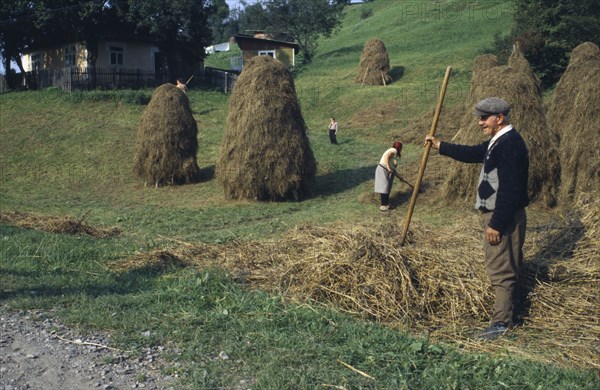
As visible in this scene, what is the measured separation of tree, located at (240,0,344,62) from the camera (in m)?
48.3

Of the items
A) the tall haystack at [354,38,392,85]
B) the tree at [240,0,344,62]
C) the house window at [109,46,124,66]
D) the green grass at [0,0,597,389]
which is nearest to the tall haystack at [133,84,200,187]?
the green grass at [0,0,597,389]

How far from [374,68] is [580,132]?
20600mm

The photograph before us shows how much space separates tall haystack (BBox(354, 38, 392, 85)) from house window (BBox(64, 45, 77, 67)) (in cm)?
1541

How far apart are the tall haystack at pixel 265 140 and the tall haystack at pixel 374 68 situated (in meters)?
18.1

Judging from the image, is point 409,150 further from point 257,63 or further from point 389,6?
point 389,6

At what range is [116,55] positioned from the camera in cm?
3569

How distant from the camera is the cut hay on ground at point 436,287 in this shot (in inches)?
215

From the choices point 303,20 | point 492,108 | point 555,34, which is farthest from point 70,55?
point 492,108

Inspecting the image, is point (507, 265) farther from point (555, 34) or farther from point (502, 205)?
point (555, 34)

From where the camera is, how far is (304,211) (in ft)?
48.1

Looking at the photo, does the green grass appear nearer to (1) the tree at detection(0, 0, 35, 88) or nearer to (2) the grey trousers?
(2) the grey trousers

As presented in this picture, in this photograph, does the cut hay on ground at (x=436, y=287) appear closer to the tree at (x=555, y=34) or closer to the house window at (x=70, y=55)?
the tree at (x=555, y=34)

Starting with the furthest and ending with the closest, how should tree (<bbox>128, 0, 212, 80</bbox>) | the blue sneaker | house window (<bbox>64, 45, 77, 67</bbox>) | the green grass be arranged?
house window (<bbox>64, 45, 77, 67</bbox>) → tree (<bbox>128, 0, 212, 80</bbox>) → the blue sneaker → the green grass

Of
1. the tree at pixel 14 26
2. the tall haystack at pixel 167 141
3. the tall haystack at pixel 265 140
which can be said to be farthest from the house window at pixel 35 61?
the tall haystack at pixel 265 140
